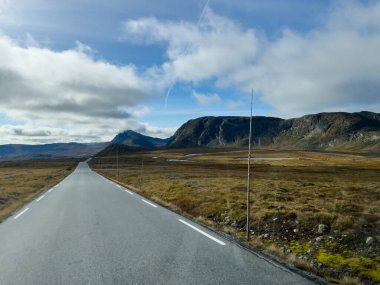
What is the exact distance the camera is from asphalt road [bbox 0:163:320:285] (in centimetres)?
645

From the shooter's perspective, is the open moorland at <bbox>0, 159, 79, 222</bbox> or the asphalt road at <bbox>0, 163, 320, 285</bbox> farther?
the open moorland at <bbox>0, 159, 79, 222</bbox>

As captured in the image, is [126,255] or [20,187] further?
[20,187]

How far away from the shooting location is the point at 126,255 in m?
8.04

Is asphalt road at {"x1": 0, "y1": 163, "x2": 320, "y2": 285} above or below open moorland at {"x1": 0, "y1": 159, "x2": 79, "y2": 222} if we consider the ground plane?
above

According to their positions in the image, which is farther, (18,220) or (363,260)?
(18,220)

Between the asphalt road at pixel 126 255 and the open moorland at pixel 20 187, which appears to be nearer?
the asphalt road at pixel 126 255

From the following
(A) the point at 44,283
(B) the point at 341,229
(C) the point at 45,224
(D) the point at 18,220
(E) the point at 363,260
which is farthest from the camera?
(D) the point at 18,220

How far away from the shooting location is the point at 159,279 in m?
6.34

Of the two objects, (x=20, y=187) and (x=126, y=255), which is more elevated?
(x=126, y=255)

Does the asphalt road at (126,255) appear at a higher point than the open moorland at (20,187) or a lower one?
higher

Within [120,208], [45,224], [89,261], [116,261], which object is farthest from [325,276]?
[120,208]

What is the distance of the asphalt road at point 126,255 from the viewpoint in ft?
21.2

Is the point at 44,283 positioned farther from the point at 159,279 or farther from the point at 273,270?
the point at 273,270

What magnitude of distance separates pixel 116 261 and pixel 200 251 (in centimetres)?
197
